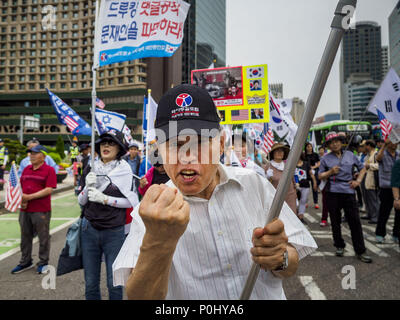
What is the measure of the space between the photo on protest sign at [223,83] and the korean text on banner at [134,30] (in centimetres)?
75

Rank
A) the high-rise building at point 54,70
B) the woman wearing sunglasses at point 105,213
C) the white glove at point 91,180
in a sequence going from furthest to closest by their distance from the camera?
the high-rise building at point 54,70
the white glove at point 91,180
the woman wearing sunglasses at point 105,213

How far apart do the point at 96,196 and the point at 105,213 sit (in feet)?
0.70

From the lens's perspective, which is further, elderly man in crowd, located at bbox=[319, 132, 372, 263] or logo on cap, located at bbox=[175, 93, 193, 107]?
elderly man in crowd, located at bbox=[319, 132, 372, 263]

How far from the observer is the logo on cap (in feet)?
3.90

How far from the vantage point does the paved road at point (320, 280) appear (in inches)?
133

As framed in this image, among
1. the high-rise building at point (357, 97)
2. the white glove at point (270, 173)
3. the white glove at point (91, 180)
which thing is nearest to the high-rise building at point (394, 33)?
the high-rise building at point (357, 97)

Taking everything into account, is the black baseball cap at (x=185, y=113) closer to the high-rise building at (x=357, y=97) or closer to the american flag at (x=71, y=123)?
the high-rise building at (x=357, y=97)

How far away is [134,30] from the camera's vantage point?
3.80 m

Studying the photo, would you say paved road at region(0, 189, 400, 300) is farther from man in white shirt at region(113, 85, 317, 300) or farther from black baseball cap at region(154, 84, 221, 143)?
black baseball cap at region(154, 84, 221, 143)

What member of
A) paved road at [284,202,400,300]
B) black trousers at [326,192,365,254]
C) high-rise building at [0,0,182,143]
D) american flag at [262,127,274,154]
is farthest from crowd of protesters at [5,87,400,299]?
high-rise building at [0,0,182,143]

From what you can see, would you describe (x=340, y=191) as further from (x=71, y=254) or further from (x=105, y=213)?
(x=71, y=254)
